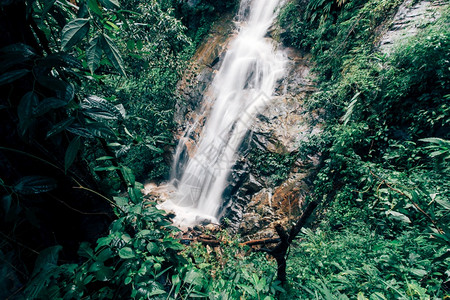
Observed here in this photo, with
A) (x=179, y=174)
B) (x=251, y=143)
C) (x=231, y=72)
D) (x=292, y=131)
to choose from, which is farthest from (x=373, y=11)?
(x=179, y=174)

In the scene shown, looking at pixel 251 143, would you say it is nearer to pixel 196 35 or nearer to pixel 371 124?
pixel 371 124

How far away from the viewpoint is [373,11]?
4.47 metres

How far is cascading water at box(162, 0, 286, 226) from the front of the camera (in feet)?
21.8

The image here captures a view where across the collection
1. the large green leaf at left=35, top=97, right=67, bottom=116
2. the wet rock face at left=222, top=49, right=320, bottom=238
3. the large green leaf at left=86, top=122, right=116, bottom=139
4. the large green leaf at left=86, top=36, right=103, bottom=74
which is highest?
the large green leaf at left=86, top=36, right=103, bottom=74

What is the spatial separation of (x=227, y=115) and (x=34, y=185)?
7.06m

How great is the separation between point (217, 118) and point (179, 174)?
3004 millimetres

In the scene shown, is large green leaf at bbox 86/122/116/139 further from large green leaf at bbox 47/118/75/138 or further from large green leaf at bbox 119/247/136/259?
large green leaf at bbox 119/247/136/259

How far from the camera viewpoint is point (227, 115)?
7.57 m

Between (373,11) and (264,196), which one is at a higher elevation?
(373,11)

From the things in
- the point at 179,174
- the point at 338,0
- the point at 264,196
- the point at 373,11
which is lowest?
the point at 179,174

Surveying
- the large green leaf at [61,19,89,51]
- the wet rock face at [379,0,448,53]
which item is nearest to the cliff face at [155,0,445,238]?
the wet rock face at [379,0,448,53]

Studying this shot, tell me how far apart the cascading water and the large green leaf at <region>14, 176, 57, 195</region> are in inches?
222

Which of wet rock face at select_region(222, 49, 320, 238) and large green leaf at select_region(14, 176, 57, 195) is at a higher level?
large green leaf at select_region(14, 176, 57, 195)

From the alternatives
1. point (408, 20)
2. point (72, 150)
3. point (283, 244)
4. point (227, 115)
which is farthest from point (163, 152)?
point (408, 20)
